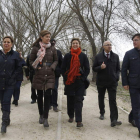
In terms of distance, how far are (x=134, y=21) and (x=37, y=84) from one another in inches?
633

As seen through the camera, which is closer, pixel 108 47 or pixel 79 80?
pixel 79 80

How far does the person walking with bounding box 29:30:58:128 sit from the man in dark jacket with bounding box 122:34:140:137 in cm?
162

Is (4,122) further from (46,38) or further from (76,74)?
(46,38)

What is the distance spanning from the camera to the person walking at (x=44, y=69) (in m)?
4.11

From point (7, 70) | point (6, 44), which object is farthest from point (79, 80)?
point (6, 44)

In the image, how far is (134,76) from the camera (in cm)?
381

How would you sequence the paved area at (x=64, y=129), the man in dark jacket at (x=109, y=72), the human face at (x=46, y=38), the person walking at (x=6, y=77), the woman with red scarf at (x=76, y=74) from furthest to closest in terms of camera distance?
the man in dark jacket at (x=109, y=72), the woman with red scarf at (x=76, y=74), the human face at (x=46, y=38), the person walking at (x=6, y=77), the paved area at (x=64, y=129)

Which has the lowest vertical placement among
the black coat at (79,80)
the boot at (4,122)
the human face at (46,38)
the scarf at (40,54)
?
the boot at (4,122)

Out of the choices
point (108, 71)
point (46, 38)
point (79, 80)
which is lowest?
point (79, 80)

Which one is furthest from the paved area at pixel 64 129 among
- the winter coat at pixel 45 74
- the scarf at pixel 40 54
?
the scarf at pixel 40 54

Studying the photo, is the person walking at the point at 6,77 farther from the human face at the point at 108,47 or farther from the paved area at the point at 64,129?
the human face at the point at 108,47

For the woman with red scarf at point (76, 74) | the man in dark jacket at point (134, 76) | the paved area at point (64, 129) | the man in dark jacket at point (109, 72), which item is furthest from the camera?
the man in dark jacket at point (109, 72)

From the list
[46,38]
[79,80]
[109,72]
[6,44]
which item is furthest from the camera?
[109,72]

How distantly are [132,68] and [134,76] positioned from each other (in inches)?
7.0
